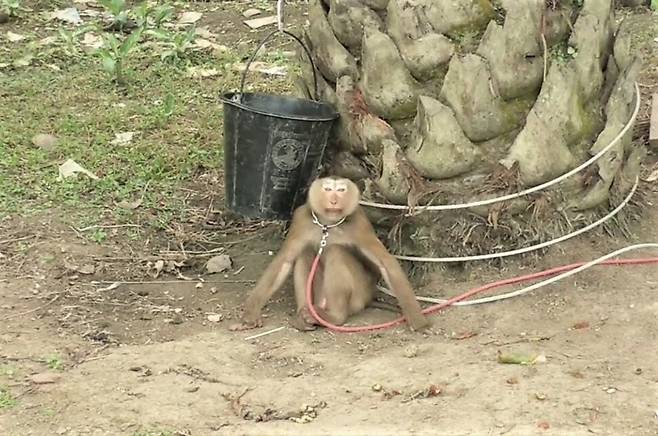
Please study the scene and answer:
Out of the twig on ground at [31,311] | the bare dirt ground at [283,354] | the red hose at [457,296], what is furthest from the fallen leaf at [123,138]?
the red hose at [457,296]

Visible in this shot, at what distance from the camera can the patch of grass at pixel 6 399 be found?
3.89 metres

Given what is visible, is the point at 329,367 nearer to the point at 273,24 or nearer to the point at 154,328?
the point at 154,328

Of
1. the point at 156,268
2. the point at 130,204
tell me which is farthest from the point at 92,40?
the point at 156,268

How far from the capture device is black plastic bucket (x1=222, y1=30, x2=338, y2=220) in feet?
16.4

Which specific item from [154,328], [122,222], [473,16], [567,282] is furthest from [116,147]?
[567,282]

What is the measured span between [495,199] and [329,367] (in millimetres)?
1203

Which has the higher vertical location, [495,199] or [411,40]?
[411,40]

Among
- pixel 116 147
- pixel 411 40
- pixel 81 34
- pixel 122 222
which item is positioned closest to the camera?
pixel 411 40

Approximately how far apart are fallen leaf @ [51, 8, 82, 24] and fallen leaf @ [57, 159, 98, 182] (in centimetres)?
337

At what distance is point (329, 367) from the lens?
4383 mm

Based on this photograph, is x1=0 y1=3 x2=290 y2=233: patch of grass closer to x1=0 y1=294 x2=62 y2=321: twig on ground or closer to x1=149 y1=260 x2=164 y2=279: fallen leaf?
x1=149 y1=260 x2=164 y2=279: fallen leaf

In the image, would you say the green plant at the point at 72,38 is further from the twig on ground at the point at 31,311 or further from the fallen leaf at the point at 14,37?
the twig on ground at the point at 31,311

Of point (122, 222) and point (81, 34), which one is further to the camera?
point (81, 34)

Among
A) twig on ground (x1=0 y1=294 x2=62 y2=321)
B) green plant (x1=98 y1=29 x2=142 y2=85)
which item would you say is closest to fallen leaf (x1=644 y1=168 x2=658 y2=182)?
twig on ground (x1=0 y1=294 x2=62 y2=321)
